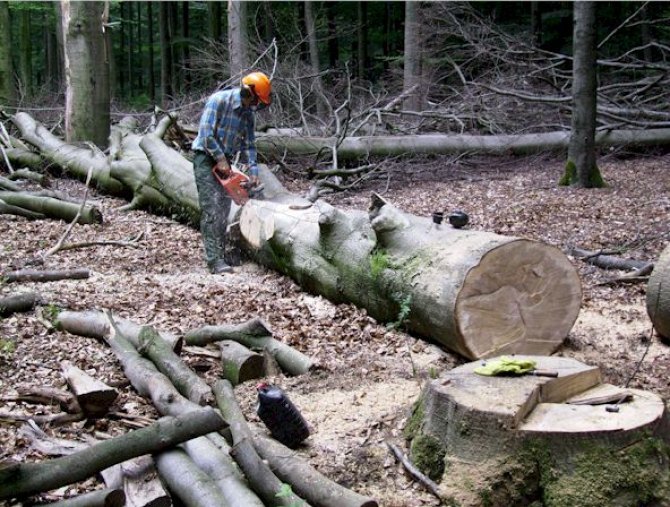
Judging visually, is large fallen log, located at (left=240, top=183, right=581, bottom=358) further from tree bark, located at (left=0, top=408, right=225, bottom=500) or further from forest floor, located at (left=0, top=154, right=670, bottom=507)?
tree bark, located at (left=0, top=408, right=225, bottom=500)

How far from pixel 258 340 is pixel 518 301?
183 centimetres

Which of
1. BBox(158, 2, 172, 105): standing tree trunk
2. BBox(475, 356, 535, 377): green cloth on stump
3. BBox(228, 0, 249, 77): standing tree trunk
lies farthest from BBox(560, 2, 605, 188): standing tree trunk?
BBox(158, 2, 172, 105): standing tree trunk

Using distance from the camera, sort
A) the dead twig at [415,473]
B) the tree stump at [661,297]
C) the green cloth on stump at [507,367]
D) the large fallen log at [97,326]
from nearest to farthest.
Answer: the dead twig at [415,473]
the green cloth on stump at [507,367]
the large fallen log at [97,326]
the tree stump at [661,297]

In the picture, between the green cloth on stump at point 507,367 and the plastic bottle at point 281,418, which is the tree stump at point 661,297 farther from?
the plastic bottle at point 281,418

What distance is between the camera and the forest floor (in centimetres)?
401

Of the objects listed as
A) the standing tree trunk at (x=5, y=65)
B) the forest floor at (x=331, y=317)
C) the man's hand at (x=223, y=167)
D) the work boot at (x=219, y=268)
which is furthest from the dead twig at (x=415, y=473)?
the standing tree trunk at (x=5, y=65)

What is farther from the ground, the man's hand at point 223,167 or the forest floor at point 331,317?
the man's hand at point 223,167

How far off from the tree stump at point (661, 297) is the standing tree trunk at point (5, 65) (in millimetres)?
13118

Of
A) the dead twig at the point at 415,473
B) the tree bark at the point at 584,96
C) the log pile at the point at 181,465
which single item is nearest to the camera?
the log pile at the point at 181,465

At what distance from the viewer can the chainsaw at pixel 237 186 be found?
25.3ft

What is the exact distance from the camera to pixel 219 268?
7477 mm

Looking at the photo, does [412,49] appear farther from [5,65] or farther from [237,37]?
[5,65]

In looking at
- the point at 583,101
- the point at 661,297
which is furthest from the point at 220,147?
the point at 583,101

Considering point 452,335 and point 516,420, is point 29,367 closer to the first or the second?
point 452,335
